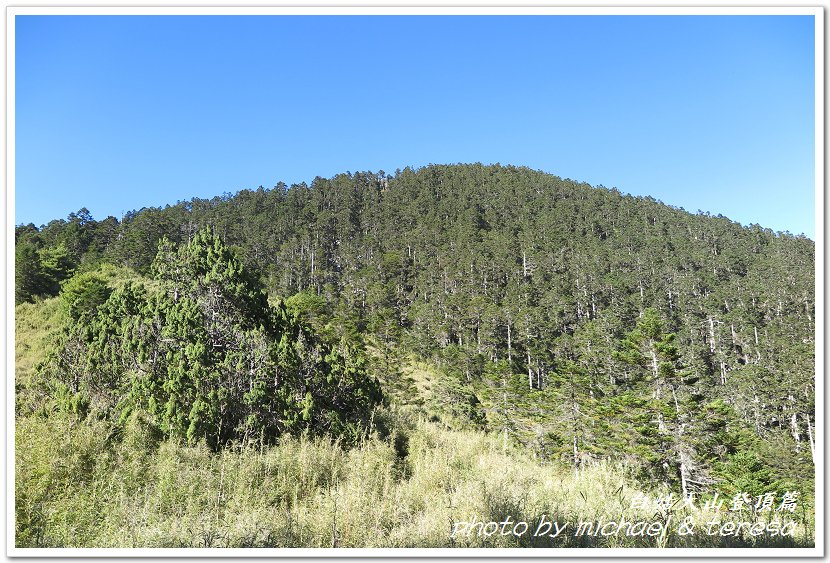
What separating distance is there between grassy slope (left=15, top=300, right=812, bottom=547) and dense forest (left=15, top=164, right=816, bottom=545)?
0.33m

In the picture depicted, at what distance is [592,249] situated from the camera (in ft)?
263

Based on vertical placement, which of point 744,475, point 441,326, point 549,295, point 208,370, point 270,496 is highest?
point 549,295

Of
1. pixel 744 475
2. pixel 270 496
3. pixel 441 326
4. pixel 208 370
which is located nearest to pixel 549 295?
pixel 441 326

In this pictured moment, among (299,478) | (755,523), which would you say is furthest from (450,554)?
(755,523)

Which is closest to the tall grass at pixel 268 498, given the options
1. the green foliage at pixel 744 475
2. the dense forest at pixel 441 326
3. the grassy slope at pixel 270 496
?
the grassy slope at pixel 270 496

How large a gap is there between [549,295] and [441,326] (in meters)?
18.2

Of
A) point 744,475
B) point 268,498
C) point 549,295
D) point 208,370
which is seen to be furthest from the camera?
point 549,295

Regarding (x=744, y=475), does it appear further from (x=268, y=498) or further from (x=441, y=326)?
(x=441, y=326)

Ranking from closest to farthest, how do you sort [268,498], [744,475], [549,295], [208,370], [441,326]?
[268,498] → [208,370] → [744,475] → [441,326] → [549,295]

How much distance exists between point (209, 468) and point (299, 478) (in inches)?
37.8

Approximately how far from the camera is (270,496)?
14.0ft

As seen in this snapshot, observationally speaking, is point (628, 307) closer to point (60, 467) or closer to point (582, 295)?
point (582, 295)

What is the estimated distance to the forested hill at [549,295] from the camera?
2066 centimetres

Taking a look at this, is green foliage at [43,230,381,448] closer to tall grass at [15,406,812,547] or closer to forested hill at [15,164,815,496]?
tall grass at [15,406,812,547]
